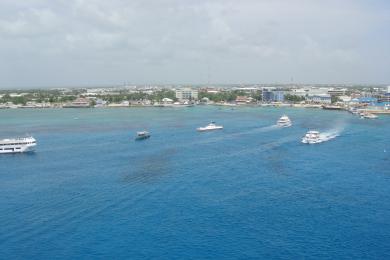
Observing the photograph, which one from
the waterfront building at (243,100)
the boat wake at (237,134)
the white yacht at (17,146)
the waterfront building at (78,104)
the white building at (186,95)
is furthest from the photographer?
the white building at (186,95)

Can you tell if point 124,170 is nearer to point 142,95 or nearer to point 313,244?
point 313,244

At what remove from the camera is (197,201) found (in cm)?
855

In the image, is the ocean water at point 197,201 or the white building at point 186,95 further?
the white building at point 186,95

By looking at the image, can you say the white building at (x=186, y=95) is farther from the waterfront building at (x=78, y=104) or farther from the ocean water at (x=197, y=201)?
the ocean water at (x=197, y=201)

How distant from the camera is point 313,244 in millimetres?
6672

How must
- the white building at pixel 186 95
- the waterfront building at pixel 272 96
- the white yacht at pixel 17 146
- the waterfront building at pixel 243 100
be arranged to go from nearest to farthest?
the white yacht at pixel 17 146 → the waterfront building at pixel 272 96 → the waterfront building at pixel 243 100 → the white building at pixel 186 95

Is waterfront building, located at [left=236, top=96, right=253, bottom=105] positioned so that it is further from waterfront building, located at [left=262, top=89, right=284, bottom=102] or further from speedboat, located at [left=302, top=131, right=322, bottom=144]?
speedboat, located at [left=302, top=131, right=322, bottom=144]

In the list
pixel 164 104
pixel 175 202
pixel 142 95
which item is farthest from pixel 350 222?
pixel 142 95

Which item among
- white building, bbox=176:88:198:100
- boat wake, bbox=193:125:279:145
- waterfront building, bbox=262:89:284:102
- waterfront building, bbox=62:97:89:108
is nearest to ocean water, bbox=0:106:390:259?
boat wake, bbox=193:125:279:145

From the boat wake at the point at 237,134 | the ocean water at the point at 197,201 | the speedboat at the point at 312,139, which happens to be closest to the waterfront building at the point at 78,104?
the boat wake at the point at 237,134

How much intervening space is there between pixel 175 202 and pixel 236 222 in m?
1.44

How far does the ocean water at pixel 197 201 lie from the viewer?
6.63m

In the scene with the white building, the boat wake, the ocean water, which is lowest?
the ocean water

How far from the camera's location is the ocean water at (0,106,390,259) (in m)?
6.63
